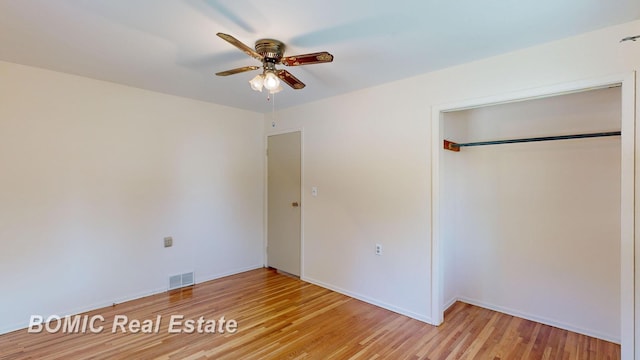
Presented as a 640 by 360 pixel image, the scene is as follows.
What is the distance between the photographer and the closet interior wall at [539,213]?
2.57 metres

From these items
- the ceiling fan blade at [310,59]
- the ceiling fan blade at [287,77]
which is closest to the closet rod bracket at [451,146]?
the ceiling fan blade at [287,77]

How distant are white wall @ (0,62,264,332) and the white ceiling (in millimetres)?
489

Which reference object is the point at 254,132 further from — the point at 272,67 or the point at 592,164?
the point at 592,164

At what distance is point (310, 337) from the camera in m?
2.57

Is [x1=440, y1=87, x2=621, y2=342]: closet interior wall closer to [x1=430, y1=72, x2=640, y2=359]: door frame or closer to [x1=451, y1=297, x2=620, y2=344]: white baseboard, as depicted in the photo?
[x1=451, y1=297, x2=620, y2=344]: white baseboard

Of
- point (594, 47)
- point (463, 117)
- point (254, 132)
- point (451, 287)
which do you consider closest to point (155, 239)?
point (254, 132)

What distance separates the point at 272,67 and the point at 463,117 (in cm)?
223

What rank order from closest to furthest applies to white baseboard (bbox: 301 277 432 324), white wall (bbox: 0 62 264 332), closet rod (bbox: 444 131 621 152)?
closet rod (bbox: 444 131 621 152), white wall (bbox: 0 62 264 332), white baseboard (bbox: 301 277 432 324)

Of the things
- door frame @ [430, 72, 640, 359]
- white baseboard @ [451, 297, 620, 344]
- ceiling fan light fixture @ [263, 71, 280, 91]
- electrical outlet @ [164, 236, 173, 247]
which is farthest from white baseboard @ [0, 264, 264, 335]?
door frame @ [430, 72, 640, 359]

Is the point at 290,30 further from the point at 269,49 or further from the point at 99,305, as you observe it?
the point at 99,305

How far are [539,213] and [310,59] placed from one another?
260 cm

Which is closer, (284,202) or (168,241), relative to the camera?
(168,241)

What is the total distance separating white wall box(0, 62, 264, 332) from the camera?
2701mm

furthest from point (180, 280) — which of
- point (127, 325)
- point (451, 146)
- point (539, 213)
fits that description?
point (539, 213)
